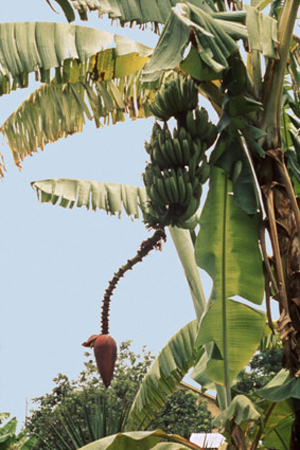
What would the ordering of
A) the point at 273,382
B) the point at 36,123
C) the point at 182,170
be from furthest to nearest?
1. the point at 36,123
2. the point at 273,382
3. the point at 182,170

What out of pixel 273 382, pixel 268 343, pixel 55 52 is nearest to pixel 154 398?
pixel 268 343

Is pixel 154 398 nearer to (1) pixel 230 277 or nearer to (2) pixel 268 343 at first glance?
(2) pixel 268 343

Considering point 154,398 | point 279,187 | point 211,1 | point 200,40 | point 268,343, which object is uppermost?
point 211,1

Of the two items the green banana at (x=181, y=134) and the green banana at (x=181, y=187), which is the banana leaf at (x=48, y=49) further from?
the green banana at (x=181, y=187)

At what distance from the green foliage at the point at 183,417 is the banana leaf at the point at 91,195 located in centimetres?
759

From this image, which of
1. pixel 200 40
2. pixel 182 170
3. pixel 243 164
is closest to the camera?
pixel 200 40

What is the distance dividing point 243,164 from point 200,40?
2.32ft

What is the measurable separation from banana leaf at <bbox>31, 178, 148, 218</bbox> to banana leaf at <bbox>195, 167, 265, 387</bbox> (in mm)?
1440

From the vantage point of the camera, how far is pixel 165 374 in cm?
454

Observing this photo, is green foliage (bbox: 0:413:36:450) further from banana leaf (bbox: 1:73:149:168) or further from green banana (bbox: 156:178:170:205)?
green banana (bbox: 156:178:170:205)

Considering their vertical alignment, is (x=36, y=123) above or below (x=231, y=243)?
above

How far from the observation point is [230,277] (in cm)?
316

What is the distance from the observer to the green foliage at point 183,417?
461 inches

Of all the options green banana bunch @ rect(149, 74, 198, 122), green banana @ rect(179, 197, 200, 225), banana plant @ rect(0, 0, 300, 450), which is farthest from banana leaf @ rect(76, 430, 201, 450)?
green banana bunch @ rect(149, 74, 198, 122)
